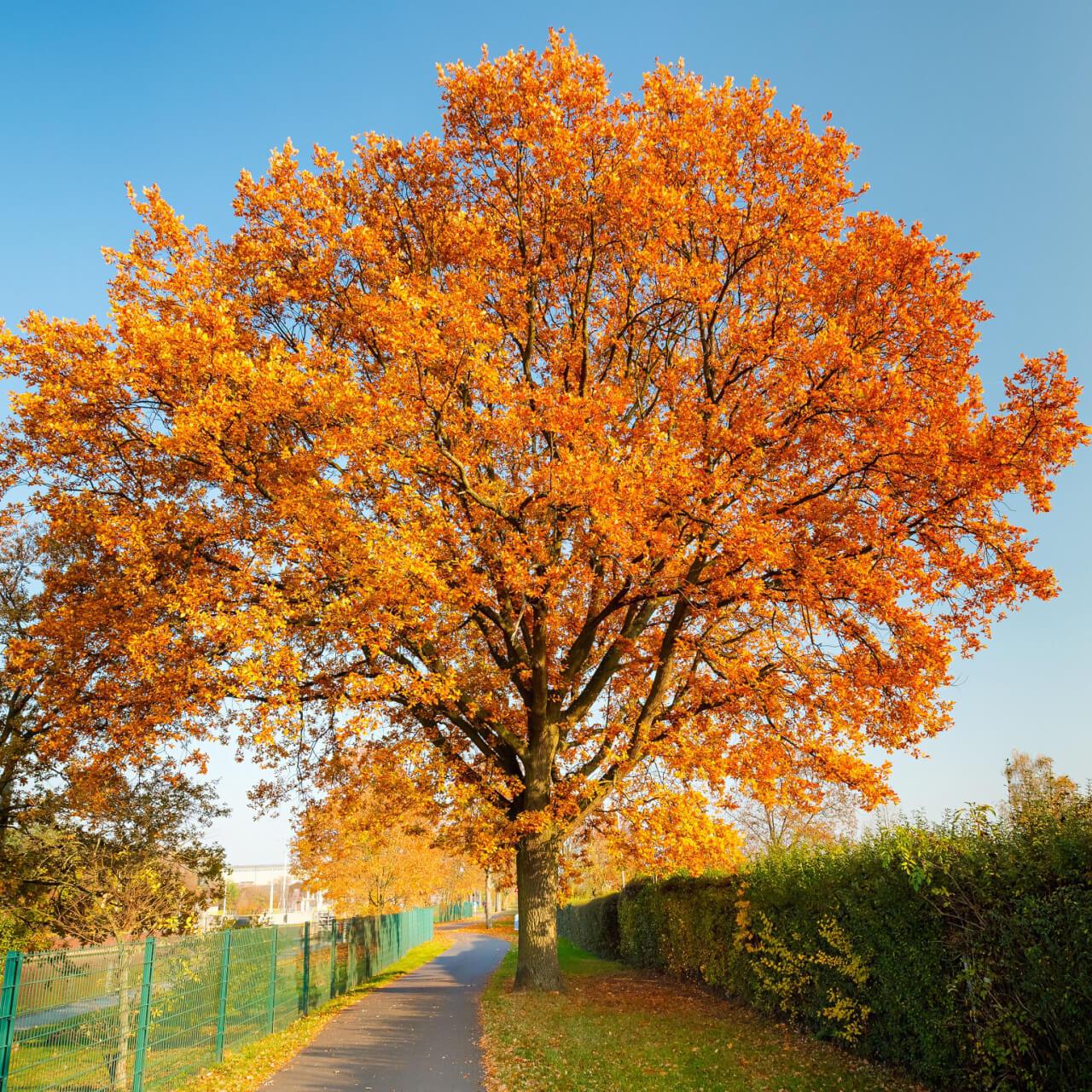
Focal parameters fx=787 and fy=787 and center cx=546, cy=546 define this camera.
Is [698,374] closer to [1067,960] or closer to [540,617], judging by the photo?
[540,617]

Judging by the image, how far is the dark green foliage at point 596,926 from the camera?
2839cm

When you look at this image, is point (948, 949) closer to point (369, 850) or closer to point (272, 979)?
point (272, 979)

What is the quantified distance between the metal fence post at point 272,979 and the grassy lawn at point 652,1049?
373 centimetres

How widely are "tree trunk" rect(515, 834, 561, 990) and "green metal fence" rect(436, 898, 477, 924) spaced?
72894mm

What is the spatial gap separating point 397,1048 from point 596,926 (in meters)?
20.9

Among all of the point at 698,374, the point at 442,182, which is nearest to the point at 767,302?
the point at 698,374

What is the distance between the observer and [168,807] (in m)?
14.5

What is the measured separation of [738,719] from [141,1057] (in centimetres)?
1247

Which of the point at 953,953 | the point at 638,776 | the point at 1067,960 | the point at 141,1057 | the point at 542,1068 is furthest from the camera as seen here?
the point at 638,776

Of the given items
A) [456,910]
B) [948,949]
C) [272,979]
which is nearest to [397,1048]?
[272,979]

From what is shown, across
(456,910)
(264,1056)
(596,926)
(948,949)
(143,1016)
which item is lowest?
(456,910)

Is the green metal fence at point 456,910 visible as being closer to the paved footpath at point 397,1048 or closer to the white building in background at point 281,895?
the white building in background at point 281,895

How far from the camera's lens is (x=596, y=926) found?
3128cm

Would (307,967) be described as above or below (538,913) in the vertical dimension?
below
